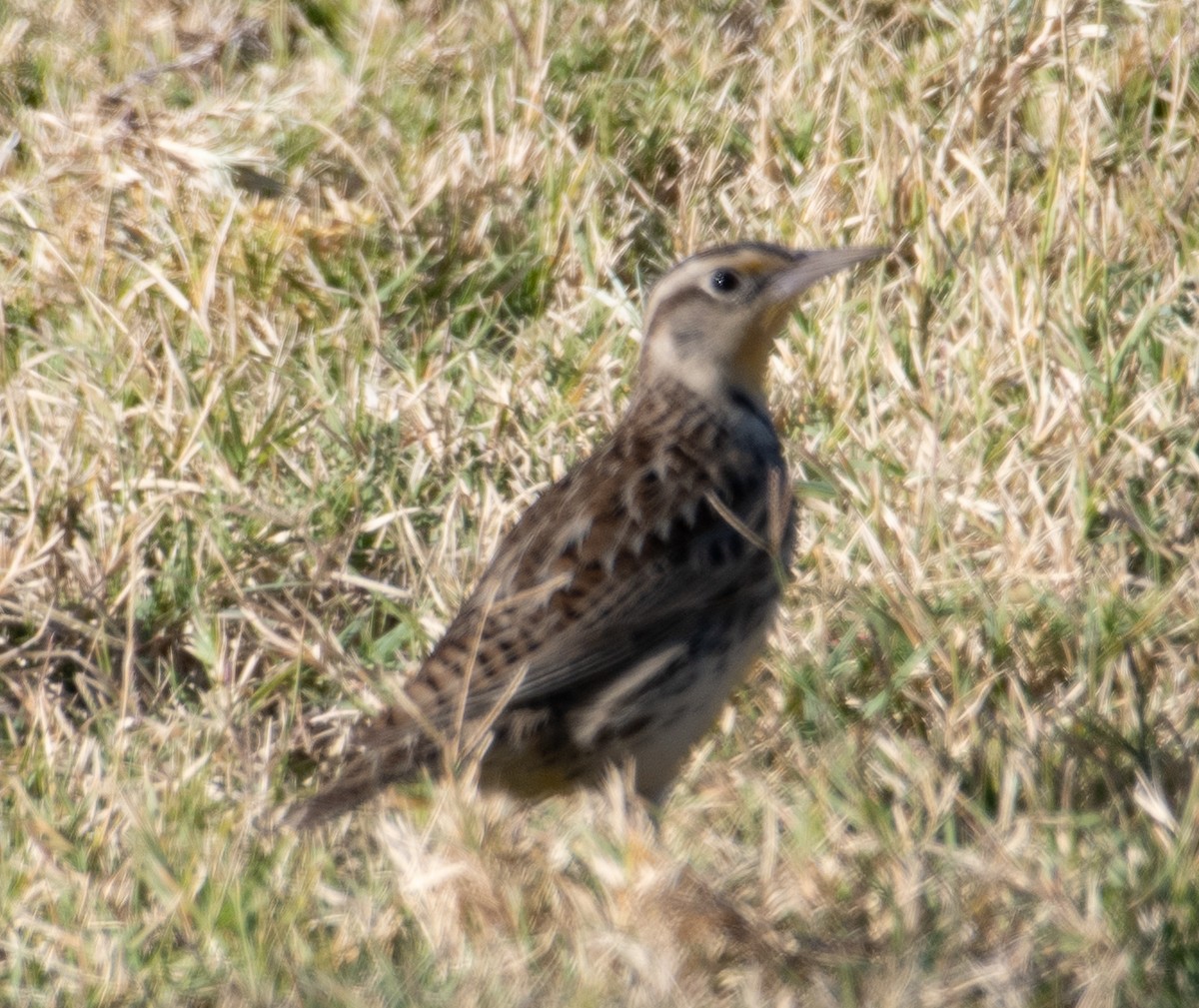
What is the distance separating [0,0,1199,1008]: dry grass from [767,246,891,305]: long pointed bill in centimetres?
44

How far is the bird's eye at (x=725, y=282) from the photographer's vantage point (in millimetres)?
5656

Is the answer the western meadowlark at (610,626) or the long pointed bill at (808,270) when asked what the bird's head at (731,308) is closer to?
the long pointed bill at (808,270)

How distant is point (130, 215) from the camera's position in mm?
7098

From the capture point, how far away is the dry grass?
13.4 feet

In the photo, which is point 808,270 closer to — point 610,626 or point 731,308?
point 731,308

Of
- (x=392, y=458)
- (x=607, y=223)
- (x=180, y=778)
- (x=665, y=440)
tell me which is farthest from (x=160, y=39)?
(x=180, y=778)

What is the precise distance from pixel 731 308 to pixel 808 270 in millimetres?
215

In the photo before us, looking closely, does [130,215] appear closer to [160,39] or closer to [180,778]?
[160,39]

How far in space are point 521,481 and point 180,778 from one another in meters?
1.62

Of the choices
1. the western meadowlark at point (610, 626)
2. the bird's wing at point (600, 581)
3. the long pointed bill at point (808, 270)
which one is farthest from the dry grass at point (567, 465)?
the long pointed bill at point (808, 270)

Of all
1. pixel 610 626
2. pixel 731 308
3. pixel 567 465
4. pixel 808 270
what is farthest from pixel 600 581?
pixel 567 465

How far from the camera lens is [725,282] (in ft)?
18.6

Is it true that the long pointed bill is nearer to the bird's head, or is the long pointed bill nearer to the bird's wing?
the bird's head

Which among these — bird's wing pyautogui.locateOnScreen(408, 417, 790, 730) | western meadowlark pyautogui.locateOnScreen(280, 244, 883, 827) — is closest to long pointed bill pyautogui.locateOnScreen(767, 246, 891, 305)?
western meadowlark pyautogui.locateOnScreen(280, 244, 883, 827)
